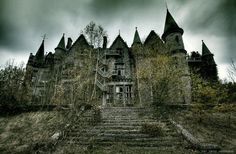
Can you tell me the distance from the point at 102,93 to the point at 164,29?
47.7ft

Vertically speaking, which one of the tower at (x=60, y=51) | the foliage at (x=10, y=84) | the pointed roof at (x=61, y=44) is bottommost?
the foliage at (x=10, y=84)

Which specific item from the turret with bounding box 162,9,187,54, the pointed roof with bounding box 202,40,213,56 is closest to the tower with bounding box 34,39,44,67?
the turret with bounding box 162,9,187,54

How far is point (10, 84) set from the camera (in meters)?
17.1

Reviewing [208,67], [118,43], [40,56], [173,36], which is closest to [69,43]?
[40,56]

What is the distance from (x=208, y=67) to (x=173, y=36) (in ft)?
24.4

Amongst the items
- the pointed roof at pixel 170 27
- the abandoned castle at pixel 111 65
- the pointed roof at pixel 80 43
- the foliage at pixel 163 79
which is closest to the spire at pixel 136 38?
the abandoned castle at pixel 111 65

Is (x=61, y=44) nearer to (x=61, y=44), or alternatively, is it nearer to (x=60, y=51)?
(x=61, y=44)

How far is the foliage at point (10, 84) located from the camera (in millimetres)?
16266

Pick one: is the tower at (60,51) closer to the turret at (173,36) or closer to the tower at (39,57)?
the tower at (39,57)

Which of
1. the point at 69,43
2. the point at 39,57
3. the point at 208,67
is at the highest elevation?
the point at 69,43

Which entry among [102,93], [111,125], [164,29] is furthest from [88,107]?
[164,29]

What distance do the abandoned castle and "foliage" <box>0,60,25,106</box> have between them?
162 inches

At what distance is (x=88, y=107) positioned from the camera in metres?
15.3

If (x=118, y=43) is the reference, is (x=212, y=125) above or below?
below
